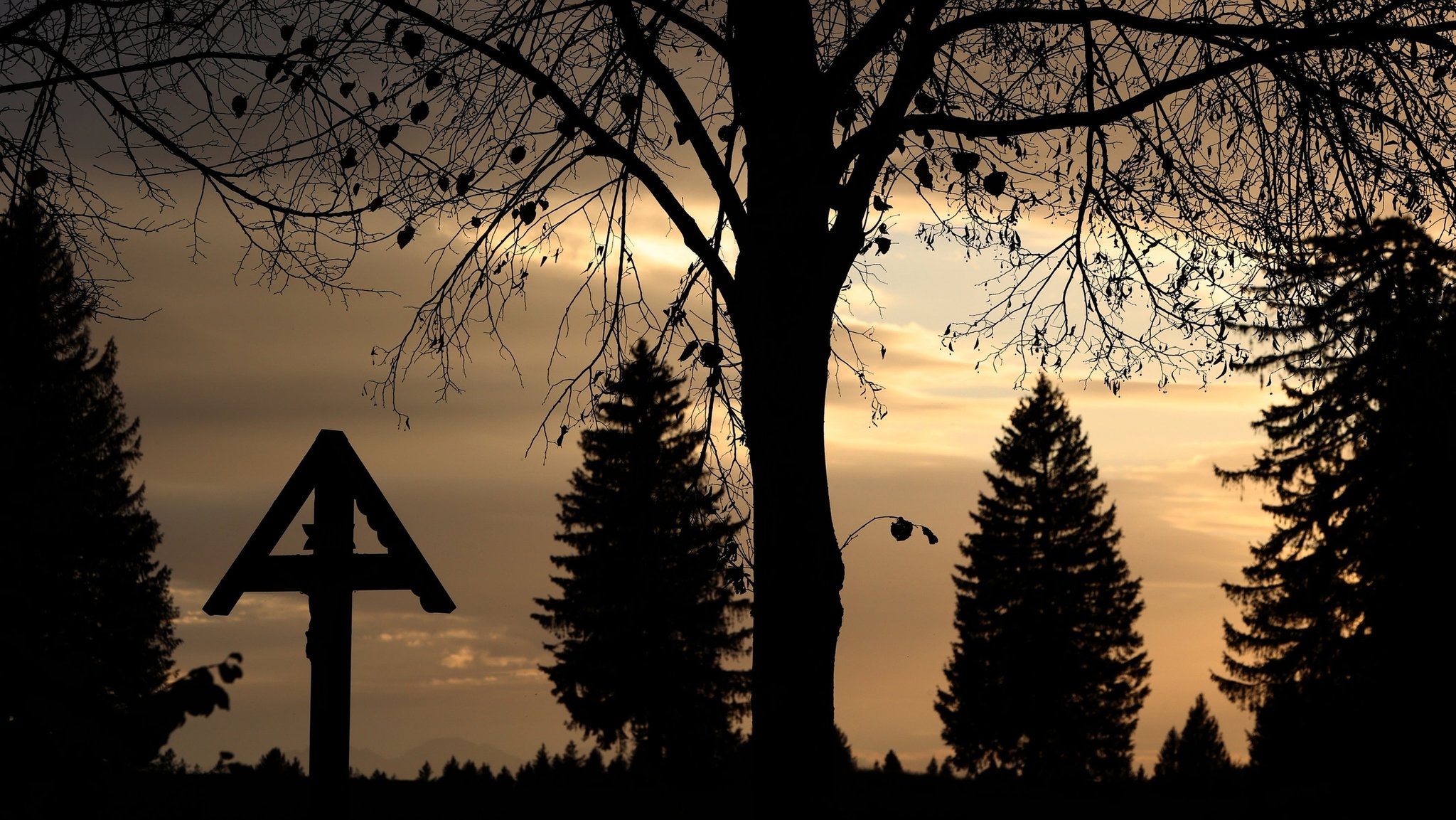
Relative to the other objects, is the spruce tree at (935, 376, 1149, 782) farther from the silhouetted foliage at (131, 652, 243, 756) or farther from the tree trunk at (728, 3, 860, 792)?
the silhouetted foliage at (131, 652, 243, 756)

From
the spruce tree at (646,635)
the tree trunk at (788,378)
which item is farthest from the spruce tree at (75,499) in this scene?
the tree trunk at (788,378)

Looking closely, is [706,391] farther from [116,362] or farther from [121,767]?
[116,362]

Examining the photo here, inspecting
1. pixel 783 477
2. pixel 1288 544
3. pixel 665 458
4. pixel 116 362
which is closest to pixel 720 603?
pixel 665 458

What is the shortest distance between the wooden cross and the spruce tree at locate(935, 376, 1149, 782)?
99.6 feet

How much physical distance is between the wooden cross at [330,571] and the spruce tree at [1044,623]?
30.4 metres

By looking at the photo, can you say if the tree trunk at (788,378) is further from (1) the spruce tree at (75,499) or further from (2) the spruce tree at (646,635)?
(2) the spruce tree at (646,635)

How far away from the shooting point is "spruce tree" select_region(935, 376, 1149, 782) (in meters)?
35.1

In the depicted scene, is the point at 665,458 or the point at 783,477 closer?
the point at 783,477

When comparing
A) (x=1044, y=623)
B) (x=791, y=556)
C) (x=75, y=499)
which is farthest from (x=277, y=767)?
(x=1044, y=623)

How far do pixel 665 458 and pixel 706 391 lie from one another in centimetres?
2155

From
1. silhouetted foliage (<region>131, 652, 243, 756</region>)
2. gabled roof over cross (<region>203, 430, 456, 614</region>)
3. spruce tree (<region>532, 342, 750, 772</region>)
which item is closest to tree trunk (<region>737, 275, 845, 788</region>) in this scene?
gabled roof over cross (<region>203, 430, 456, 614</region>)

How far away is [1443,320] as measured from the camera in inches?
361

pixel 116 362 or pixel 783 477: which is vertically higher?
pixel 116 362

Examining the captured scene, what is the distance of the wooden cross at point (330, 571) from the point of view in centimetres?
688
